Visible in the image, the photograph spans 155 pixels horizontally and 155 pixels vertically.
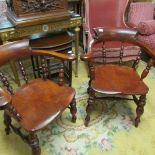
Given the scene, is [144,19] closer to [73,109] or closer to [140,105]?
[140,105]

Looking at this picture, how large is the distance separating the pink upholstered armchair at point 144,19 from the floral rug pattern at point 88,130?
0.89 meters

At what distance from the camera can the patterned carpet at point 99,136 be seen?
1.66m

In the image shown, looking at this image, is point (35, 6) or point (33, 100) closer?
point (33, 100)

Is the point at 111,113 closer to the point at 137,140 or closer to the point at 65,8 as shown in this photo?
the point at 137,140

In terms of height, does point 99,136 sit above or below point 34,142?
below

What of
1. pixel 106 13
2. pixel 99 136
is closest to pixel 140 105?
pixel 99 136

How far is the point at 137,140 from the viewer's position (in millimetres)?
1742

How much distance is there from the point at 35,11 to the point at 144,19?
149 cm

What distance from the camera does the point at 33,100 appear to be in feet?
4.98

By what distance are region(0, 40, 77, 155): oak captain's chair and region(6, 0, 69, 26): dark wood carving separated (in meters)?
0.40

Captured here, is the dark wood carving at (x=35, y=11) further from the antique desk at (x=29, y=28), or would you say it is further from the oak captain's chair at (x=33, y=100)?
the oak captain's chair at (x=33, y=100)

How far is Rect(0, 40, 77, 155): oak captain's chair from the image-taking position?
1.33 m

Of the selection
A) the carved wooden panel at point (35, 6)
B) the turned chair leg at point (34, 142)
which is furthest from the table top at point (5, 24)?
the turned chair leg at point (34, 142)

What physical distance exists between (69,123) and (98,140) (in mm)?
311
